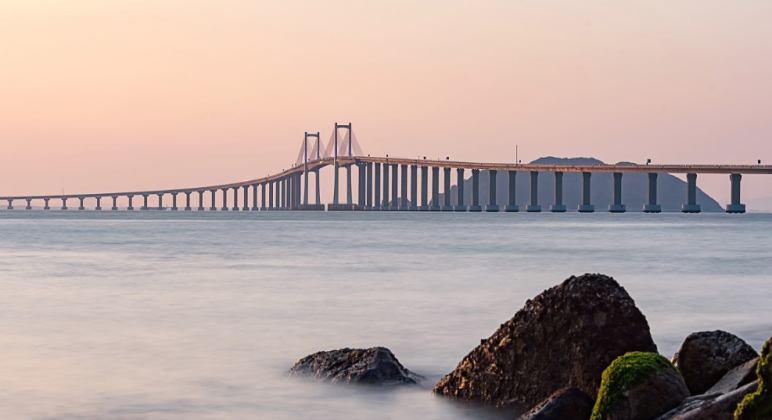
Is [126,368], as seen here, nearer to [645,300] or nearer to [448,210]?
[645,300]

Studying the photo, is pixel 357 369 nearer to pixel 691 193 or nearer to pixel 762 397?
pixel 762 397

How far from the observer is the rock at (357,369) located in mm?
8227

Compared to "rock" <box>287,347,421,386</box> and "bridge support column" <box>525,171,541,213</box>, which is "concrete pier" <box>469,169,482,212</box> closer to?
"bridge support column" <box>525,171,541,213</box>

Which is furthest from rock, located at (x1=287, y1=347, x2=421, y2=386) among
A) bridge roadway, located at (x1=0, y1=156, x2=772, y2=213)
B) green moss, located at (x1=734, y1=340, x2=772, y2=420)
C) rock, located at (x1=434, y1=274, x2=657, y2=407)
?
bridge roadway, located at (x1=0, y1=156, x2=772, y2=213)

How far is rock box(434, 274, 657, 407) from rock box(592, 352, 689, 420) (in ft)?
2.62

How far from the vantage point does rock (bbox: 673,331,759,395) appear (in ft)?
22.8

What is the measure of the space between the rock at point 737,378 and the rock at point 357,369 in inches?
109

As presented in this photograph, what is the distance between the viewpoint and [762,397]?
16.0ft

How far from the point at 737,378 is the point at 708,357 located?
0.85m

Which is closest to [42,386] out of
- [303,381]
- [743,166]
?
[303,381]

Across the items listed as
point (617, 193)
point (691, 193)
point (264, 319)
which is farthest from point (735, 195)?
point (264, 319)

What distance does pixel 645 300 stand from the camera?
17359mm

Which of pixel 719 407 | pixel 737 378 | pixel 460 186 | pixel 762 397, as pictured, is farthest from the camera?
pixel 460 186

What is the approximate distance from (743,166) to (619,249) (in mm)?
93807
